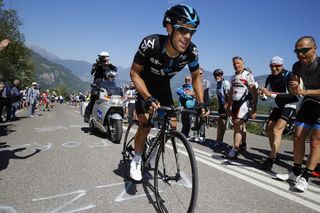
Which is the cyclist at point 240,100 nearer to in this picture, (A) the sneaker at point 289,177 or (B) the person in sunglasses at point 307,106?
(A) the sneaker at point 289,177

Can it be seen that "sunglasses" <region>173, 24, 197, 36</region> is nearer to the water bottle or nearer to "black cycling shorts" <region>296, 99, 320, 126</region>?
the water bottle

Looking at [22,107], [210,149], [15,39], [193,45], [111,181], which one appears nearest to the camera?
[193,45]

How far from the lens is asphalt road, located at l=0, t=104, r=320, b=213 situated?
358 centimetres

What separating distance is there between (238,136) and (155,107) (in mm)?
4000

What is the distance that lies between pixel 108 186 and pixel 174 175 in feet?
3.97

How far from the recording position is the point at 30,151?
6.64m

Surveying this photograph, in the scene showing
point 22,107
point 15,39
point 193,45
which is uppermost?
point 15,39

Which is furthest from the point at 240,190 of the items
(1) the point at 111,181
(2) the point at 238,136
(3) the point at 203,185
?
(2) the point at 238,136

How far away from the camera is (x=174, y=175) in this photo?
11.6 ft

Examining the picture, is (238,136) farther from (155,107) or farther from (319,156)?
(155,107)

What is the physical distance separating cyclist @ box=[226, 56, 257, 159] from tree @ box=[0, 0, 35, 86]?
2132 inches

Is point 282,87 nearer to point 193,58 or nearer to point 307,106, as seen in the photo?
point 307,106

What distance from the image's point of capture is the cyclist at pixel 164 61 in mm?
3514

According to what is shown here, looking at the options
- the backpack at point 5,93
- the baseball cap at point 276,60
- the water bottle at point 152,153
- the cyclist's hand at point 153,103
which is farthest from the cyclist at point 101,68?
the backpack at point 5,93
